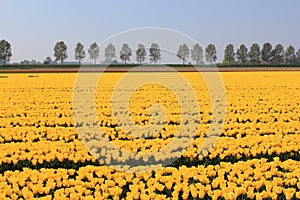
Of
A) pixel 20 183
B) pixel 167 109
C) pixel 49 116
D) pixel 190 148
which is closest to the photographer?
pixel 20 183

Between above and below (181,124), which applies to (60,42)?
above

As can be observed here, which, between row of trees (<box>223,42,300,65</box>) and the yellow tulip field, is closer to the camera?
the yellow tulip field

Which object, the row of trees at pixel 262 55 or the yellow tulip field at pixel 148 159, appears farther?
the row of trees at pixel 262 55

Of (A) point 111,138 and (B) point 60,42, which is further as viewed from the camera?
(B) point 60,42

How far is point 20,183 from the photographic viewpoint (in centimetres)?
596

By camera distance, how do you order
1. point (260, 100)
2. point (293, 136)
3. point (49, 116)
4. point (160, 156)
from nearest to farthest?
1. point (160, 156)
2. point (293, 136)
3. point (49, 116)
4. point (260, 100)

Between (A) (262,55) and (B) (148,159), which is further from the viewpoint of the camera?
(A) (262,55)

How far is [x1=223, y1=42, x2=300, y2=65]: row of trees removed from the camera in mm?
110562

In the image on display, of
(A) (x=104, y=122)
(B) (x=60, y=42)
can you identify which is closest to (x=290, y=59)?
(B) (x=60, y=42)

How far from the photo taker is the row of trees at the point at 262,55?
111 m

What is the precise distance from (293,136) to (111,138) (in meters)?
3.64

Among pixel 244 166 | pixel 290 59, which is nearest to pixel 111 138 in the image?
pixel 244 166

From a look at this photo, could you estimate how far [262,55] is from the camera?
111438mm

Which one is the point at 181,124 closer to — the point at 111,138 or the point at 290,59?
the point at 111,138
